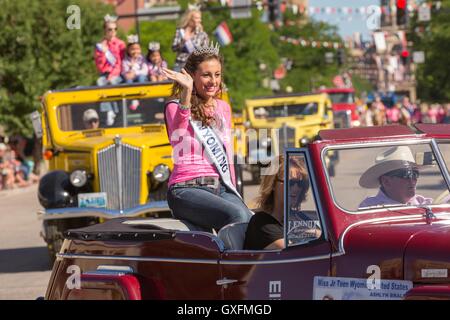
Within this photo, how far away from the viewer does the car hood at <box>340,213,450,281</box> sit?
5102 millimetres

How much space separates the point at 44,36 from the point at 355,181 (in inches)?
1323

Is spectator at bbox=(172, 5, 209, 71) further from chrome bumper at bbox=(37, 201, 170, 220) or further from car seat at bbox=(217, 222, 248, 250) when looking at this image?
car seat at bbox=(217, 222, 248, 250)

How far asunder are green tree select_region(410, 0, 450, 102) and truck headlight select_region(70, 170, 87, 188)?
53.6m

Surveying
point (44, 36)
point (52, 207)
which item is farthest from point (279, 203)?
point (44, 36)

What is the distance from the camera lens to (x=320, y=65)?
108 m

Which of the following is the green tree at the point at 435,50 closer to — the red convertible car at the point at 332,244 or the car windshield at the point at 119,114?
the car windshield at the point at 119,114

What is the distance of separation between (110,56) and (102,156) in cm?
213

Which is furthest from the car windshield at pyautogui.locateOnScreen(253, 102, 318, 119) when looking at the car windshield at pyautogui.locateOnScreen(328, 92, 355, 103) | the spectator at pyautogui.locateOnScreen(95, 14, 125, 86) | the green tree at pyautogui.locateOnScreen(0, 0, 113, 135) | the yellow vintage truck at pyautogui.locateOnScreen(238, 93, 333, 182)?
the car windshield at pyautogui.locateOnScreen(328, 92, 355, 103)

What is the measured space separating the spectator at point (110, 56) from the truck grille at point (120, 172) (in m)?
1.93

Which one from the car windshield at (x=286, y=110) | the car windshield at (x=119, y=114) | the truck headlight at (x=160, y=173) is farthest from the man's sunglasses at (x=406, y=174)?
the car windshield at (x=286, y=110)

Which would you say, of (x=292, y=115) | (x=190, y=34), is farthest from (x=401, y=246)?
(x=292, y=115)

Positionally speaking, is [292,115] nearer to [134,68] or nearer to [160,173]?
[134,68]

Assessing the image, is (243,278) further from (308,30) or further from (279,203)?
(308,30)

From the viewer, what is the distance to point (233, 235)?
6105 mm
